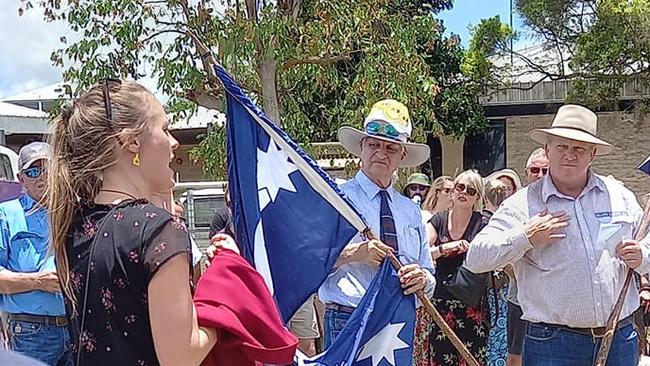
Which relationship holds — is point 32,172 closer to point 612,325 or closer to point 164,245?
point 164,245

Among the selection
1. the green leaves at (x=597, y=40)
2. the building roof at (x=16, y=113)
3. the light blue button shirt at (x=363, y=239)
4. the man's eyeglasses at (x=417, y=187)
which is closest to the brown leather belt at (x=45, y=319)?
the light blue button shirt at (x=363, y=239)

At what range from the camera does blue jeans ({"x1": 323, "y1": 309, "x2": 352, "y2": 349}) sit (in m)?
3.87

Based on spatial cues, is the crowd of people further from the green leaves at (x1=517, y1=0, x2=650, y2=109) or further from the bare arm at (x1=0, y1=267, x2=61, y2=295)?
the green leaves at (x1=517, y1=0, x2=650, y2=109)

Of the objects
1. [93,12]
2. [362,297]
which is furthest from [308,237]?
[93,12]

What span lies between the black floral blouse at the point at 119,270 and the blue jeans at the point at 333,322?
1849mm

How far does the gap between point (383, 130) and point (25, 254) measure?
1.95 meters

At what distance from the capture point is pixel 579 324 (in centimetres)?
357

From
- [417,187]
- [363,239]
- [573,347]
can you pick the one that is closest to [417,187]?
[417,187]

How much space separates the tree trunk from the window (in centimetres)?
927

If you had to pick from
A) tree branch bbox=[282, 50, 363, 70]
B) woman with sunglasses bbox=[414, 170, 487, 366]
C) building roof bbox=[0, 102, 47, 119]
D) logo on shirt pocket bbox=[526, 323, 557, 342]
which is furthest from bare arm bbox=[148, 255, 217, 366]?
building roof bbox=[0, 102, 47, 119]

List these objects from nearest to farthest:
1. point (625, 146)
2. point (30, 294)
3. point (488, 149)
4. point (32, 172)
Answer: point (30, 294), point (32, 172), point (625, 146), point (488, 149)

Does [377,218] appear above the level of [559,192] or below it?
below

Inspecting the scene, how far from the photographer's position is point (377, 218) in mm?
3979

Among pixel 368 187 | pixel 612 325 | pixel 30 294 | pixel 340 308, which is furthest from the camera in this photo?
pixel 30 294
